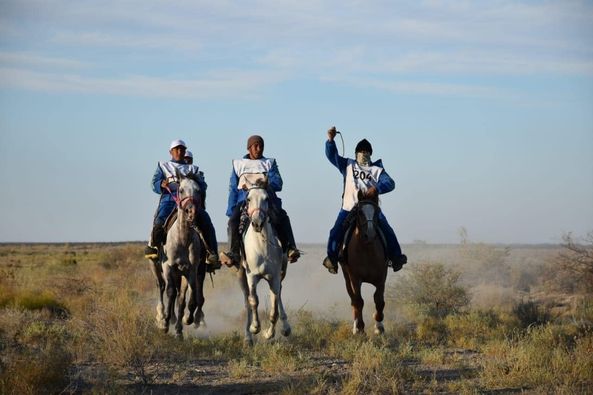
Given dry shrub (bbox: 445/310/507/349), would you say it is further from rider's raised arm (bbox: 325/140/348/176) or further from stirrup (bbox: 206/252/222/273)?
stirrup (bbox: 206/252/222/273)

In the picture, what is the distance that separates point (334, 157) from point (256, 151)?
1407mm

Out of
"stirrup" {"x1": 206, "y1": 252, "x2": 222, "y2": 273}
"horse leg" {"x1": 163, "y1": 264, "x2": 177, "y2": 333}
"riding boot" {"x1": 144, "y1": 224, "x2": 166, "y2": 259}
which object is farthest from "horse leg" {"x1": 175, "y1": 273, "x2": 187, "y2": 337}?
"riding boot" {"x1": 144, "y1": 224, "x2": 166, "y2": 259}

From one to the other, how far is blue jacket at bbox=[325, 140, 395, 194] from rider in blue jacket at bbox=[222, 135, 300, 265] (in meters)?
1.07

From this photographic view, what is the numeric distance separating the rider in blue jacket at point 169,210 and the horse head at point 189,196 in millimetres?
566

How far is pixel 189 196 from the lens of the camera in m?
15.0

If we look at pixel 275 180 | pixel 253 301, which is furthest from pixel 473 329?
pixel 275 180

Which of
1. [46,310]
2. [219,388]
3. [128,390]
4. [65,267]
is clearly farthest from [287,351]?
[65,267]

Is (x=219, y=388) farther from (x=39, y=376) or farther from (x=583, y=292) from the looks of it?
(x=583, y=292)

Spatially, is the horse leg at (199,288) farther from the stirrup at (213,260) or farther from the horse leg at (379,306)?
the horse leg at (379,306)

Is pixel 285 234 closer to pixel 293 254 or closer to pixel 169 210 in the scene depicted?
pixel 293 254

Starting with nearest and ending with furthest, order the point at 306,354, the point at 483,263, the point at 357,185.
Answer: the point at 306,354 → the point at 357,185 → the point at 483,263

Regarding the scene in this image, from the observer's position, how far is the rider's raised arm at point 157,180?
16.2 m

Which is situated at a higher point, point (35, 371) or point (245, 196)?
point (245, 196)

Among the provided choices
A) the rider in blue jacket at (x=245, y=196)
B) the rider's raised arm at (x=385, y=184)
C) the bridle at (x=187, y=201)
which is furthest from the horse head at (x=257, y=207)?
the rider's raised arm at (x=385, y=184)
